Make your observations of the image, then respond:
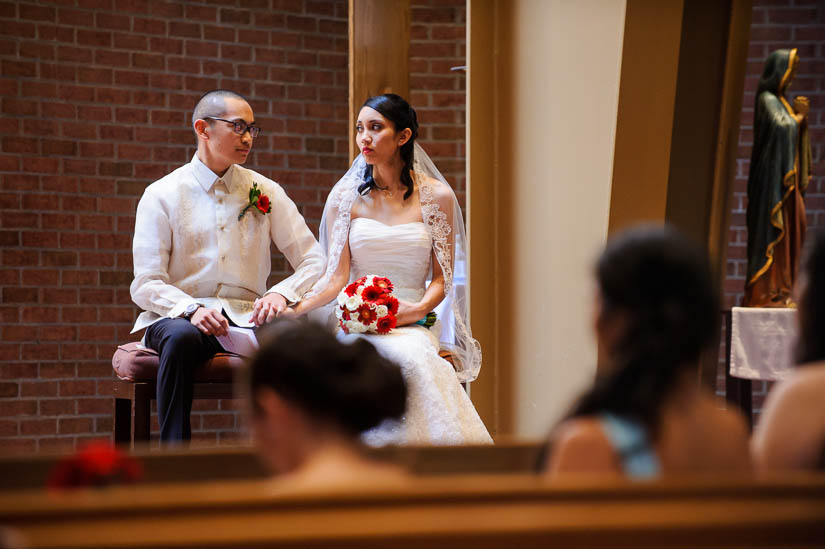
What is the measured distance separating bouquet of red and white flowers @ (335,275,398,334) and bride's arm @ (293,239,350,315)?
28 centimetres

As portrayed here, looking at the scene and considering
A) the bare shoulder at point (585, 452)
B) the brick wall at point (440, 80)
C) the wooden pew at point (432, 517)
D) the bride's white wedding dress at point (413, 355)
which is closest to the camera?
the wooden pew at point (432, 517)

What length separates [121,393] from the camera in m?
4.39

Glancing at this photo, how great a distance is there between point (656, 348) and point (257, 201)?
141 inches

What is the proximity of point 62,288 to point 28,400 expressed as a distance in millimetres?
778

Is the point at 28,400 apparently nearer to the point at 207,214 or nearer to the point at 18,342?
the point at 18,342

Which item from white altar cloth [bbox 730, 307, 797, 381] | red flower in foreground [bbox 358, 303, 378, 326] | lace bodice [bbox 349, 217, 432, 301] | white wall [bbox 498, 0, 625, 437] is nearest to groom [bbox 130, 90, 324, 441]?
lace bodice [bbox 349, 217, 432, 301]

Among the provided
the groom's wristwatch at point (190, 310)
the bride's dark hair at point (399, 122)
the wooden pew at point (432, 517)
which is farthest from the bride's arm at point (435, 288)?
the wooden pew at point (432, 517)

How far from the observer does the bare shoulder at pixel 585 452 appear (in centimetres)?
129

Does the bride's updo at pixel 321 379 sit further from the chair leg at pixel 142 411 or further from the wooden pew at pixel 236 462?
the chair leg at pixel 142 411

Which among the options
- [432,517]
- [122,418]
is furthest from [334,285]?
[432,517]

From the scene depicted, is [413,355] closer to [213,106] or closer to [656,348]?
[213,106]

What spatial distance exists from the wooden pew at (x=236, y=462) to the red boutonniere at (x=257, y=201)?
3.13 metres

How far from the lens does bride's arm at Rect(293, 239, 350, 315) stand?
182 inches

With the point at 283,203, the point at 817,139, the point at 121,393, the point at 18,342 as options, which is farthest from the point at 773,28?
the point at 18,342
